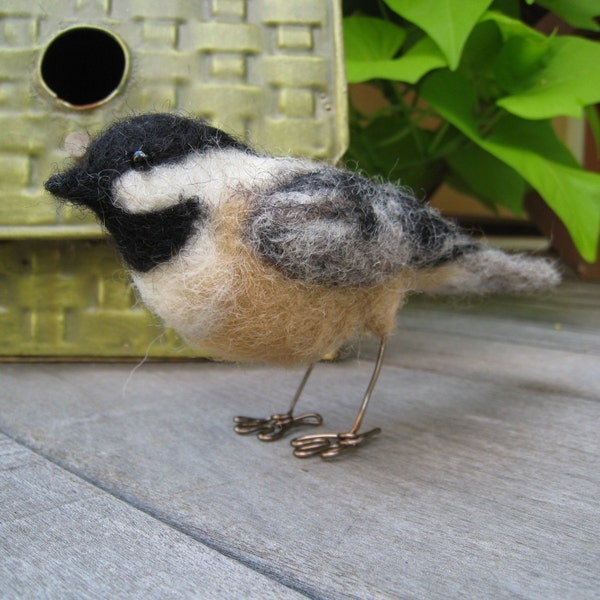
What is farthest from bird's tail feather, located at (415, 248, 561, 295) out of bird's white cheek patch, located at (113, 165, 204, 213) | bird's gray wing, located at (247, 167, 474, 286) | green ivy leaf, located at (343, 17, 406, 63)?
green ivy leaf, located at (343, 17, 406, 63)

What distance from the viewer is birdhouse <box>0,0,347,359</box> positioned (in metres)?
0.60

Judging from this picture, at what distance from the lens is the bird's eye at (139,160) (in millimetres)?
368

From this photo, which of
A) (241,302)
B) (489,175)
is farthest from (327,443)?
(489,175)

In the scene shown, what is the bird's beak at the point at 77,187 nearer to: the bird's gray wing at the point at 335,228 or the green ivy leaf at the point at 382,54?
the bird's gray wing at the point at 335,228

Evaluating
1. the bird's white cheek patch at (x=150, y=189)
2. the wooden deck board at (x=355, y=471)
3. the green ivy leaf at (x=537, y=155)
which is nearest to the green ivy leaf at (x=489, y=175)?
the green ivy leaf at (x=537, y=155)

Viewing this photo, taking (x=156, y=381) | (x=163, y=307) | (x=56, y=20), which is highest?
(x=56, y=20)

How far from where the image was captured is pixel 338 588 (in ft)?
0.92

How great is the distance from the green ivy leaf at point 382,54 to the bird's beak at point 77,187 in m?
0.41

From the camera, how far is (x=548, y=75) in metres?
0.75

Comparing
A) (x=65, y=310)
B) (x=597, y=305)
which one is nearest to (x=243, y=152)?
(x=65, y=310)

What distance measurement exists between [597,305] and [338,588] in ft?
2.79

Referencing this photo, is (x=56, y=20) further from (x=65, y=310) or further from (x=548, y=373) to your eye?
(x=548, y=373)

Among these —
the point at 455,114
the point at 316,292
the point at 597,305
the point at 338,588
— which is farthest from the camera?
the point at 597,305

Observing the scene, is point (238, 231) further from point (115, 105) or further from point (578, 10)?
point (578, 10)
